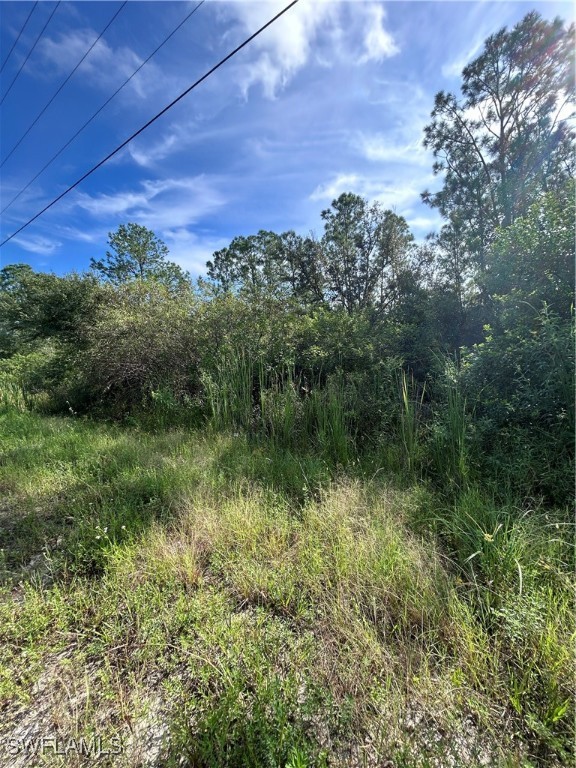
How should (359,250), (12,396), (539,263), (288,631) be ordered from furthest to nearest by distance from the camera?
(359,250), (12,396), (539,263), (288,631)

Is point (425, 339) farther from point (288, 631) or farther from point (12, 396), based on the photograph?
point (12, 396)

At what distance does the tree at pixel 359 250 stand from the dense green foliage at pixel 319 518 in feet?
26.0

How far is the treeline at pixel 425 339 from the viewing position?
100 inches

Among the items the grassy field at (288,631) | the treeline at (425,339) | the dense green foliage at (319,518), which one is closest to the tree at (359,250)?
the treeline at (425,339)

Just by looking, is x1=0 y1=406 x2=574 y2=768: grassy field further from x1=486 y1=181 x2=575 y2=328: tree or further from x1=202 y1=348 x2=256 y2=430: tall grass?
x1=486 y1=181 x2=575 y2=328: tree

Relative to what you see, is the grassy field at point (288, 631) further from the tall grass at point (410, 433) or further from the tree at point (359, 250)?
the tree at point (359, 250)

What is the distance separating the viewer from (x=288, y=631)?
136 centimetres

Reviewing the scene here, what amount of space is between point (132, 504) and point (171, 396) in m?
2.78

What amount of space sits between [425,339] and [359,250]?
9489 mm

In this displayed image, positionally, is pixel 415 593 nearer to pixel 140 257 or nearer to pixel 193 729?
pixel 193 729

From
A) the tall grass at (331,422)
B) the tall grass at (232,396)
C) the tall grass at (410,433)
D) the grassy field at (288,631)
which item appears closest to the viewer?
the grassy field at (288,631)

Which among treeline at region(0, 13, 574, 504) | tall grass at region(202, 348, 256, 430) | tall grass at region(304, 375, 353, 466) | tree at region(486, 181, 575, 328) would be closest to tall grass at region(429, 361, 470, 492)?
treeline at region(0, 13, 574, 504)

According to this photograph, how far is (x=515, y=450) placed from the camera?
2359mm

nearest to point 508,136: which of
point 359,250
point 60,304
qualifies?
point 359,250
